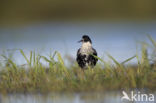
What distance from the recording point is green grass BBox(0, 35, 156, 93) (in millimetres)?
7246

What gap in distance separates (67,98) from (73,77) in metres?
1.25

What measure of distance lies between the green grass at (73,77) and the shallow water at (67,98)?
23 cm

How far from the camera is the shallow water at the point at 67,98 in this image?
6385 millimetres

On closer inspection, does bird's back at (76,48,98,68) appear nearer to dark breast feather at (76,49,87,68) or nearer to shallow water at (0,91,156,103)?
dark breast feather at (76,49,87,68)

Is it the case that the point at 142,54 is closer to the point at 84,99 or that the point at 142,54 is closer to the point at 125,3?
the point at 84,99

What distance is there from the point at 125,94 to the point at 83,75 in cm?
129

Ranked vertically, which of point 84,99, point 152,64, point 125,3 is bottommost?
point 84,99

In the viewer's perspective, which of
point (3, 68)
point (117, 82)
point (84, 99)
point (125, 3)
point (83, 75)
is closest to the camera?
point (84, 99)

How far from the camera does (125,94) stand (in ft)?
22.1

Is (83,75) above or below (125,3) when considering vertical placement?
below

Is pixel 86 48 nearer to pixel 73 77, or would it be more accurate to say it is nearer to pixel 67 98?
pixel 73 77

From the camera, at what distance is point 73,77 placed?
7.86 m

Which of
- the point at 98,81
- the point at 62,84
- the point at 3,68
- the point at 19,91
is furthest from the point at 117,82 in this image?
the point at 3,68

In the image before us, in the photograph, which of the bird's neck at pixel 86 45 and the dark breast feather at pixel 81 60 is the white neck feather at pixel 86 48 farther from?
the dark breast feather at pixel 81 60
